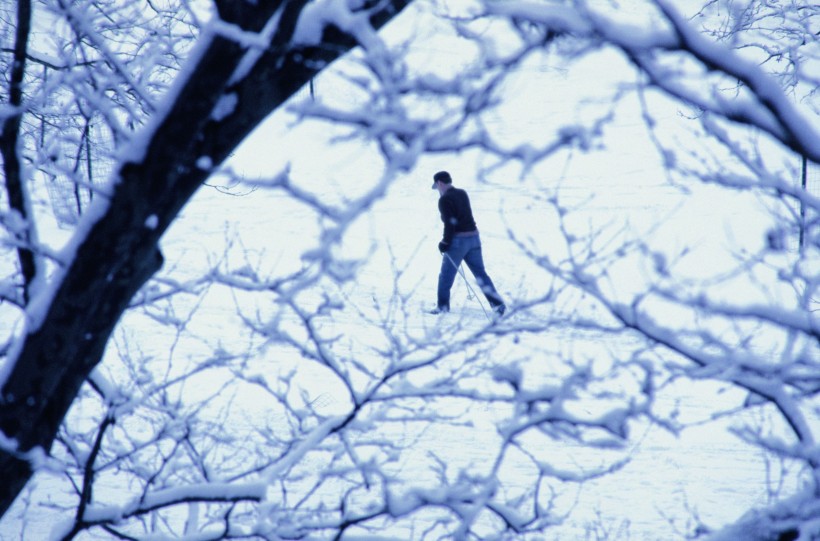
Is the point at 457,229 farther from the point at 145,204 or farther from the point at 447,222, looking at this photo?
the point at 145,204

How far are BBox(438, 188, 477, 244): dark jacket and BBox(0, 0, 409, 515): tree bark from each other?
647 cm

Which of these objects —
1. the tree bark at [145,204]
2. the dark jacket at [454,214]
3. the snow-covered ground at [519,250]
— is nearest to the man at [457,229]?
the dark jacket at [454,214]

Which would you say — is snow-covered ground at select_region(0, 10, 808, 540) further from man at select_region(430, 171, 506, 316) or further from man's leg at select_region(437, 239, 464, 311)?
man at select_region(430, 171, 506, 316)

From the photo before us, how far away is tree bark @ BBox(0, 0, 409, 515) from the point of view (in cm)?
231

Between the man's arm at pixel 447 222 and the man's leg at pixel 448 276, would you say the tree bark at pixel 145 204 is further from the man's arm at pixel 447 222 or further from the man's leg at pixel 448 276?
the man's leg at pixel 448 276

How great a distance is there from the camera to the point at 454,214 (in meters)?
9.03

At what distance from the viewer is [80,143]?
4156 mm

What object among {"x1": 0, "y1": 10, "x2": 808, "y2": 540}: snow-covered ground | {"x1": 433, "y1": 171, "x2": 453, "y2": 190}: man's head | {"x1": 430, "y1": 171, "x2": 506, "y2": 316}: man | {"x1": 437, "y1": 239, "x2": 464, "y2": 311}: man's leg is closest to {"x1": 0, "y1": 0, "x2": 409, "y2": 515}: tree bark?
{"x1": 0, "y1": 10, "x2": 808, "y2": 540}: snow-covered ground

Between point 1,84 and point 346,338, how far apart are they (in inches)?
169

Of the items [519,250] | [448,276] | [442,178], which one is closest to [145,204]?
[519,250]

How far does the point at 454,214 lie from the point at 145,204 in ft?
22.2

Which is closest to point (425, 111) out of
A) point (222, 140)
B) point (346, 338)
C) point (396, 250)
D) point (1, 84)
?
point (222, 140)

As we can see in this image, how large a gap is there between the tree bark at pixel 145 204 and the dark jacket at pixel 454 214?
21.2 feet

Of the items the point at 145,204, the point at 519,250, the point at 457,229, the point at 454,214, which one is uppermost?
the point at 454,214
